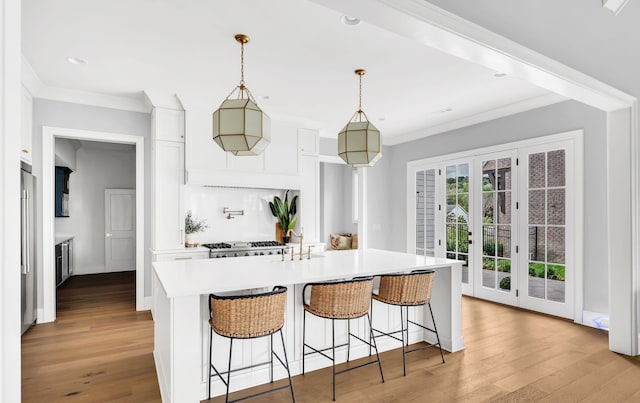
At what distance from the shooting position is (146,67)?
11.7 feet

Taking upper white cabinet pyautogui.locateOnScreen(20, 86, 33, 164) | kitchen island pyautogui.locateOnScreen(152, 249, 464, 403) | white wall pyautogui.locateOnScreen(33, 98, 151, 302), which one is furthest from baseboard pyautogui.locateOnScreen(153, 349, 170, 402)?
upper white cabinet pyautogui.locateOnScreen(20, 86, 33, 164)

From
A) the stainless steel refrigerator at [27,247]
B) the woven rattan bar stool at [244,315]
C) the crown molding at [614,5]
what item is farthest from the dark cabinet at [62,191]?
the crown molding at [614,5]

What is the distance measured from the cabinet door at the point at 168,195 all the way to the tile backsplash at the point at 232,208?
23 centimetres

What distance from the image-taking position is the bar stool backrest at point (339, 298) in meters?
2.56

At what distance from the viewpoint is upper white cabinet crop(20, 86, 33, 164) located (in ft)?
12.5

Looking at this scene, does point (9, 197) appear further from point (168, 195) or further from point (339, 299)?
point (168, 195)

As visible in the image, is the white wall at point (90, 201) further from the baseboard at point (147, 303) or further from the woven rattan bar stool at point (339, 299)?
the woven rattan bar stool at point (339, 299)

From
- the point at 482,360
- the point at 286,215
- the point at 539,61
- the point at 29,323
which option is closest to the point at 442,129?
the point at 286,215

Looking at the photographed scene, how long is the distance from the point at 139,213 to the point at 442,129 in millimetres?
4650

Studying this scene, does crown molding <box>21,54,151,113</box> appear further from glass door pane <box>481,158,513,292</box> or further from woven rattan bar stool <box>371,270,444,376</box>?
glass door pane <box>481,158,513,292</box>

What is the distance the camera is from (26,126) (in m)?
3.91

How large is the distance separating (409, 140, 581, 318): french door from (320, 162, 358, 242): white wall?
322 centimetres

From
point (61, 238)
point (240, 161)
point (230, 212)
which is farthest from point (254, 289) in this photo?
point (61, 238)

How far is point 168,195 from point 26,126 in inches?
63.0
